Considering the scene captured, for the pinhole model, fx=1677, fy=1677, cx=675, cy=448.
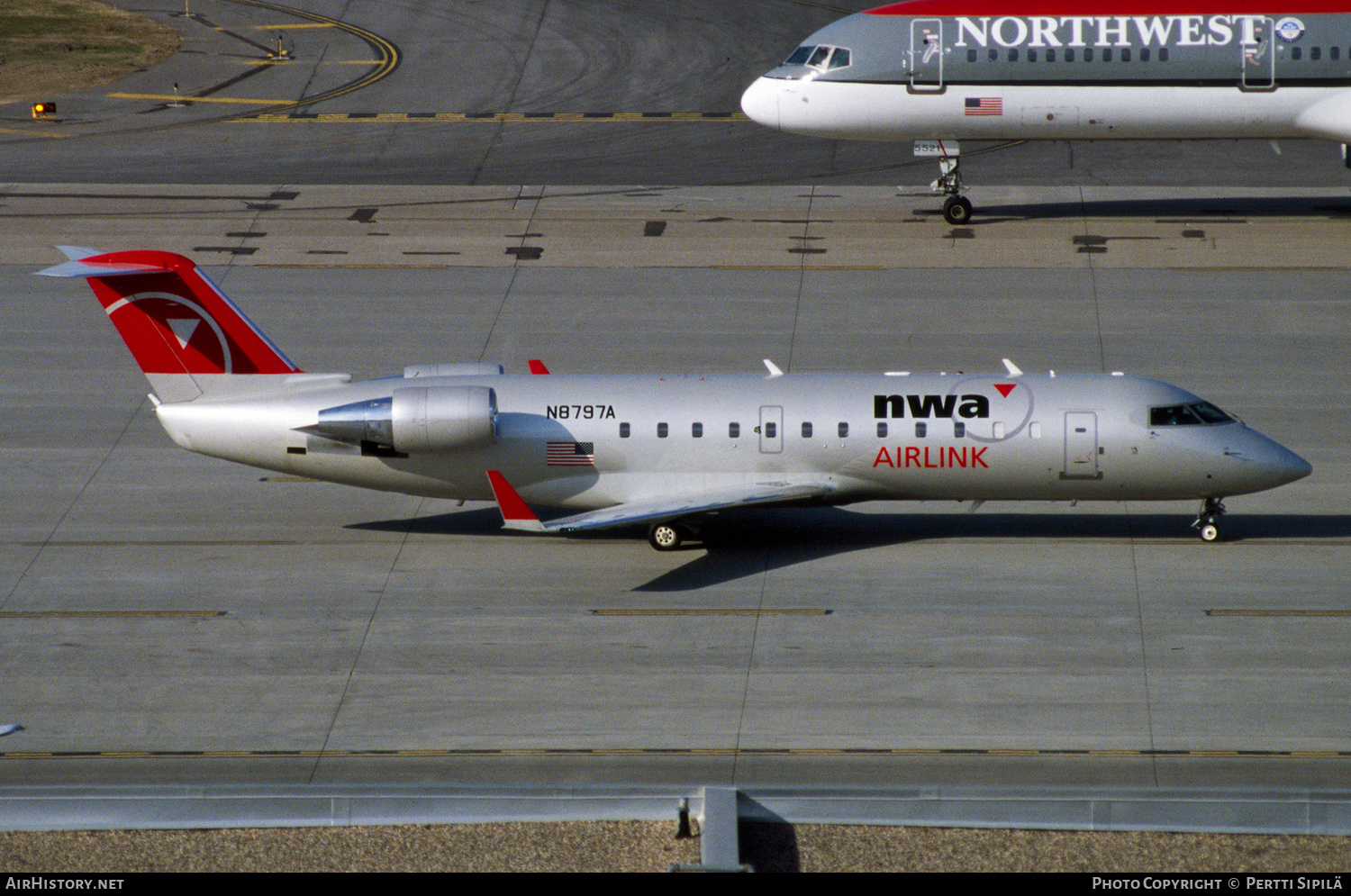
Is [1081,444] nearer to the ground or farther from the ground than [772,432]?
nearer to the ground

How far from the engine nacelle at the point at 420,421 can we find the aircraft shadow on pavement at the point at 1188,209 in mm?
23286

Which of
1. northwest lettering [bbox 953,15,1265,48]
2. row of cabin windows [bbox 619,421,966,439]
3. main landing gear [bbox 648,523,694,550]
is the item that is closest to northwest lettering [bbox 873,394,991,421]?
row of cabin windows [bbox 619,421,966,439]

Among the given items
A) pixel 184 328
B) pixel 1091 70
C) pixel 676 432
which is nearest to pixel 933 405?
pixel 676 432

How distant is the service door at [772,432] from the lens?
96.2 feet

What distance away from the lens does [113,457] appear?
1342 inches

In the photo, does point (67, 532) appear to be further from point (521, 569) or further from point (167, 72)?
point (167, 72)

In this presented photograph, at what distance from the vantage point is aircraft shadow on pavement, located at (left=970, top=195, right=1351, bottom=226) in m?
48.1

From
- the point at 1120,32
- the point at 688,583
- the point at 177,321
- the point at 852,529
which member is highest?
the point at 1120,32

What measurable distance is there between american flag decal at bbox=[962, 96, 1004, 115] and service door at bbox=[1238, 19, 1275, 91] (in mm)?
6494

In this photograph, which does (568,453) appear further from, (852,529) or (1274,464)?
(1274,464)

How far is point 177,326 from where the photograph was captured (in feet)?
97.7

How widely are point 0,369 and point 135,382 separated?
3.35 metres

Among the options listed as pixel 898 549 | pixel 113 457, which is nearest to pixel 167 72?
pixel 113 457

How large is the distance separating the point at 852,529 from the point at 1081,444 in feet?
15.2
